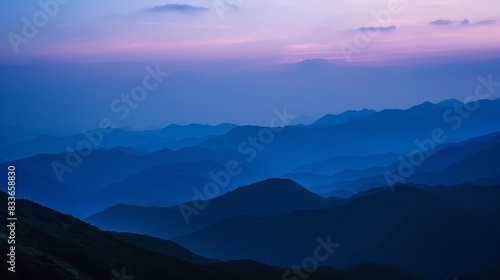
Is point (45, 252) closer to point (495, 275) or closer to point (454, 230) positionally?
point (495, 275)

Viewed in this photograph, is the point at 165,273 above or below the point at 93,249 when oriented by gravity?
below

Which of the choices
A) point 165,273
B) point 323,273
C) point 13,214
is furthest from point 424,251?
point 13,214

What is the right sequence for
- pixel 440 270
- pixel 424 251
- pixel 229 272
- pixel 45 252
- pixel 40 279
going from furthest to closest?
pixel 424 251
pixel 440 270
pixel 229 272
pixel 45 252
pixel 40 279

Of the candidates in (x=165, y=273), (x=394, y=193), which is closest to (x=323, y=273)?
(x=165, y=273)

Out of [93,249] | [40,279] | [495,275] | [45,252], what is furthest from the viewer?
[495,275]

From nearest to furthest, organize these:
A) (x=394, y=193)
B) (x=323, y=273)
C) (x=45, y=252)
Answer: (x=45, y=252)
(x=323, y=273)
(x=394, y=193)

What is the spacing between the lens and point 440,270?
144250 mm

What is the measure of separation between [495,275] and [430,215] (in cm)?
5341

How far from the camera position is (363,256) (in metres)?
159

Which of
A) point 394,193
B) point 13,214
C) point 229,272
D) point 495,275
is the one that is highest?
point 394,193

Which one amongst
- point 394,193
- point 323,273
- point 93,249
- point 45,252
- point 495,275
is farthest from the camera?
point 394,193

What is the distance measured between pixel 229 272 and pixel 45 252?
33.5 metres

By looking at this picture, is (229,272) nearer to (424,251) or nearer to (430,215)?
(424,251)

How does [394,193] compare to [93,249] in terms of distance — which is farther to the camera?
[394,193]
